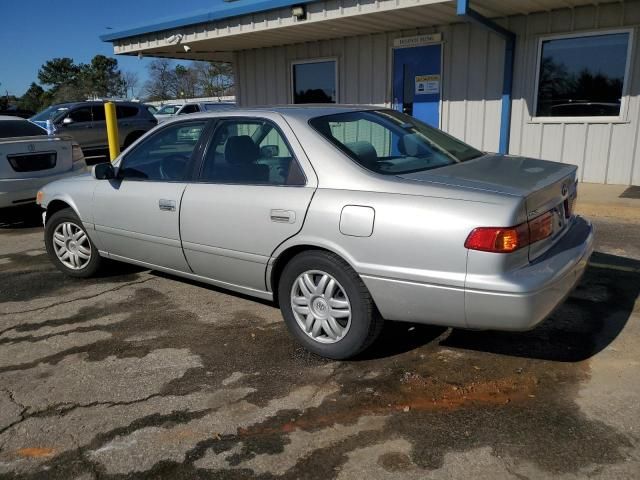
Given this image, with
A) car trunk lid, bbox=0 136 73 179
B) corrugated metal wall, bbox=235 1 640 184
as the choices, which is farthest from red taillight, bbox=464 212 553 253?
car trunk lid, bbox=0 136 73 179

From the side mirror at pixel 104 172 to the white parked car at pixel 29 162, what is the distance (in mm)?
3464

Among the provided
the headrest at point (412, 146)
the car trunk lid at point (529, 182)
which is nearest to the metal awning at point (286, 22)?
the headrest at point (412, 146)

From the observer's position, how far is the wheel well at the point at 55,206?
17.2ft

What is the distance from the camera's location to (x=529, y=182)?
10.4 feet

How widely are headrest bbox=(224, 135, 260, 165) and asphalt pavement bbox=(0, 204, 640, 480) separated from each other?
1212 mm

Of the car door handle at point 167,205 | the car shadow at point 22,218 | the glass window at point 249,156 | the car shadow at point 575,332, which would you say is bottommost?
the car shadow at point 22,218

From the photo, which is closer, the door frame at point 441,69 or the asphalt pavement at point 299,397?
the asphalt pavement at point 299,397

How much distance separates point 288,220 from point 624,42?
23.0 feet

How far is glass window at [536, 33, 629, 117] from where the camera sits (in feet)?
26.8

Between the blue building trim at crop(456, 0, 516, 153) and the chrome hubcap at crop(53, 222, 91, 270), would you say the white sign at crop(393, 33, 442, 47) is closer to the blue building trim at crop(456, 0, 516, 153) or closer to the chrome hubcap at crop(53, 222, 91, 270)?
the blue building trim at crop(456, 0, 516, 153)

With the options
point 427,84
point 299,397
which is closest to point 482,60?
point 427,84

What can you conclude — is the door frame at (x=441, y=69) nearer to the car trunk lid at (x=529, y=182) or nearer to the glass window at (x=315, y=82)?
the glass window at (x=315, y=82)

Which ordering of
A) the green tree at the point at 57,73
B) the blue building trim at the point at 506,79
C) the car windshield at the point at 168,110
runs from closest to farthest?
the blue building trim at the point at 506,79
the car windshield at the point at 168,110
the green tree at the point at 57,73

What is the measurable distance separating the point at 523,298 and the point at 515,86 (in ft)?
23.4
